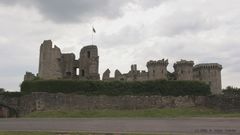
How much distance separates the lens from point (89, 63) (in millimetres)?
56094

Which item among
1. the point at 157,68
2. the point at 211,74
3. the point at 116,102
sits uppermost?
the point at 157,68

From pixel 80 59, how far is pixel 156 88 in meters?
16.3

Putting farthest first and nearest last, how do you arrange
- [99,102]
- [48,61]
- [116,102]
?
[48,61] → [116,102] → [99,102]

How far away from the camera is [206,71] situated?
72250 millimetres

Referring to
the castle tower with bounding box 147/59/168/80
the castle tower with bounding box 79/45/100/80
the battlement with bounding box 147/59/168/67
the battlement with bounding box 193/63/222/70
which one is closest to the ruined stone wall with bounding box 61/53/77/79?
the castle tower with bounding box 79/45/100/80

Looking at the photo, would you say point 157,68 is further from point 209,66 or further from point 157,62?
point 209,66

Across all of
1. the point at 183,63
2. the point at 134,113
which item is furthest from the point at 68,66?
the point at 134,113

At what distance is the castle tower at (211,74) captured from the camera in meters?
70.4

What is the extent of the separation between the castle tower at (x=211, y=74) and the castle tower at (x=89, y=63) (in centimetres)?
2219

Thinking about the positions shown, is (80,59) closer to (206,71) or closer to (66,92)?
(66,92)

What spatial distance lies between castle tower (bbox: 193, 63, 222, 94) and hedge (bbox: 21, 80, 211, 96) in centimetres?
2633

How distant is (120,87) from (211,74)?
31.8 meters

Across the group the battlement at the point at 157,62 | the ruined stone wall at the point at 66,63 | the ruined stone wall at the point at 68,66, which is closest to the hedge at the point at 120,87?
the ruined stone wall at the point at 66,63

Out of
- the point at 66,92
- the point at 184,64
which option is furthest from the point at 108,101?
the point at 184,64
